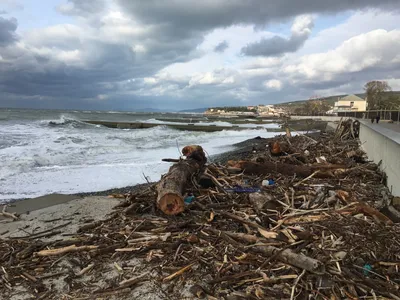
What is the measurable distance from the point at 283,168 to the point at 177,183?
320cm

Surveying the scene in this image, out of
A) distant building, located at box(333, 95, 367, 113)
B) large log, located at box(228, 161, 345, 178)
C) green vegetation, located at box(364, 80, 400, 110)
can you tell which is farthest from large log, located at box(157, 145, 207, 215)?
distant building, located at box(333, 95, 367, 113)

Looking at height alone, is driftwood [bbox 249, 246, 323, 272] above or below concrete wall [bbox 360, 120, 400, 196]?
below

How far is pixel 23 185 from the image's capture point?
9.71 meters

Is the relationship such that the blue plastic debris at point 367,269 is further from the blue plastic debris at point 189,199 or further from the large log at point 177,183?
the blue plastic debris at point 189,199

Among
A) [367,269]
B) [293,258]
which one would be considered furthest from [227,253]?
[367,269]

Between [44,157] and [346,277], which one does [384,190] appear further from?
[44,157]

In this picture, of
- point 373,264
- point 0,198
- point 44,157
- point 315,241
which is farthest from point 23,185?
point 373,264

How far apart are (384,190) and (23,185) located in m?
9.65

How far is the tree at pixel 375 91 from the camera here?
276 feet

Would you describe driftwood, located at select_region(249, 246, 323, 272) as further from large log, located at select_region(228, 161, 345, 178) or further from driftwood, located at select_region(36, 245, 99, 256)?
large log, located at select_region(228, 161, 345, 178)

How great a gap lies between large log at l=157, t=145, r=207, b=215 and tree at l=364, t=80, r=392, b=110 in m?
88.4

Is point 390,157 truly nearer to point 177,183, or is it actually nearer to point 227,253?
point 177,183

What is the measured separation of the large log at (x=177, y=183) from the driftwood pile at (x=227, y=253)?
0.17 meters

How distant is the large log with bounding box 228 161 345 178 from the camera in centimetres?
768
